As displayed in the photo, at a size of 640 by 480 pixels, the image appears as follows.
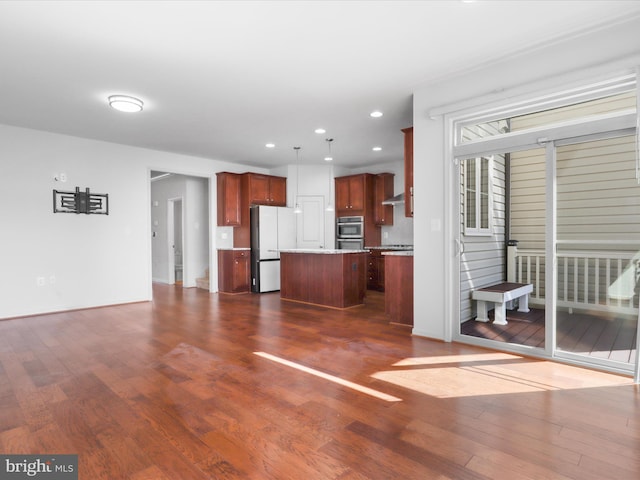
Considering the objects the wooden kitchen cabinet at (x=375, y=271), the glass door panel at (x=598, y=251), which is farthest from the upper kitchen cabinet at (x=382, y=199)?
the glass door panel at (x=598, y=251)

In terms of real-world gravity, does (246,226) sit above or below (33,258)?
above

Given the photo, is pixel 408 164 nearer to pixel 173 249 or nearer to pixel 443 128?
pixel 443 128

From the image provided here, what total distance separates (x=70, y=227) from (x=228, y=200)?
274 centimetres

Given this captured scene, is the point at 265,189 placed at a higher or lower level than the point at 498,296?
higher

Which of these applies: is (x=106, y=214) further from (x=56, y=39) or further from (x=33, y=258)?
Answer: (x=56, y=39)

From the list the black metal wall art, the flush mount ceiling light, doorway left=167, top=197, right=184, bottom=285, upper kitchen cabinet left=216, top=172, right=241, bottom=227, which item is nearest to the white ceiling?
A: the flush mount ceiling light

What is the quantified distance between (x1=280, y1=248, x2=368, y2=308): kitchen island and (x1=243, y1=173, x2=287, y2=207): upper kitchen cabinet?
171 cm

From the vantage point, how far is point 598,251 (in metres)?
2.96

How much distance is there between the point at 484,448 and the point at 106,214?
610 centimetres

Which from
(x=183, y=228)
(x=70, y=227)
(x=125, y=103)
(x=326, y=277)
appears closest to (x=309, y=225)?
(x=326, y=277)

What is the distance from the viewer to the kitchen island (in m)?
5.53

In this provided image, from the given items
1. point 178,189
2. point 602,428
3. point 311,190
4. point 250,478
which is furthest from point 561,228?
point 178,189

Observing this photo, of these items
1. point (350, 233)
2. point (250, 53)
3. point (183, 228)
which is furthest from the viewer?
point (183, 228)

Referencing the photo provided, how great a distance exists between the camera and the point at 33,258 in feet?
16.9
